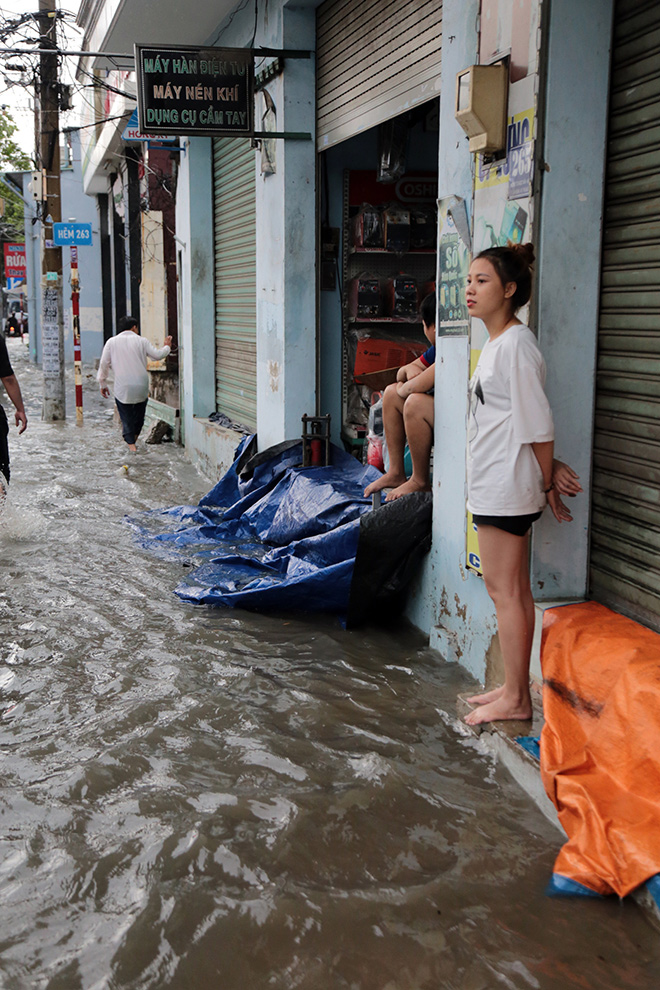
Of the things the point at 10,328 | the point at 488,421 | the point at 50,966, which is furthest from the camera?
the point at 10,328

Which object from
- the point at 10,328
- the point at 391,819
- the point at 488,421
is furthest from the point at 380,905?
the point at 10,328

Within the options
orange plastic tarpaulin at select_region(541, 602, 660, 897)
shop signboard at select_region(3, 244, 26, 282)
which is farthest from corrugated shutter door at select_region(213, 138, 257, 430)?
shop signboard at select_region(3, 244, 26, 282)

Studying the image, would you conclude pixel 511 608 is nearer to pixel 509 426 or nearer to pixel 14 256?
pixel 509 426

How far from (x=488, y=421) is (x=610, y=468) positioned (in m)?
0.68

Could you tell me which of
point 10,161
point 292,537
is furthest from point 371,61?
point 10,161

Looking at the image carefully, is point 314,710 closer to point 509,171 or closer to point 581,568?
point 581,568

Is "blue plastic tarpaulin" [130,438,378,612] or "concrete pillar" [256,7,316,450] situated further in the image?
"concrete pillar" [256,7,316,450]

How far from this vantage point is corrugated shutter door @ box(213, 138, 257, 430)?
9.38 metres

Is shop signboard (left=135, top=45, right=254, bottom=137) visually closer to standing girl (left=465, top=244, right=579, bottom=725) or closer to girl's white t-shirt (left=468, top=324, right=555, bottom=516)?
standing girl (left=465, top=244, right=579, bottom=725)

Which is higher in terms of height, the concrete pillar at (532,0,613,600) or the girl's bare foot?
the concrete pillar at (532,0,613,600)

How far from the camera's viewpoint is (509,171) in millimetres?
3939

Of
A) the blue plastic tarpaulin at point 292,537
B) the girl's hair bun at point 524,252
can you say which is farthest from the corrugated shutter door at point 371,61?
the blue plastic tarpaulin at point 292,537

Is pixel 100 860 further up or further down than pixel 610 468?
further down

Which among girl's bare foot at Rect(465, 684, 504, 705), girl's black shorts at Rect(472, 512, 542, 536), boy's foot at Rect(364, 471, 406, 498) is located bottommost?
girl's bare foot at Rect(465, 684, 504, 705)
